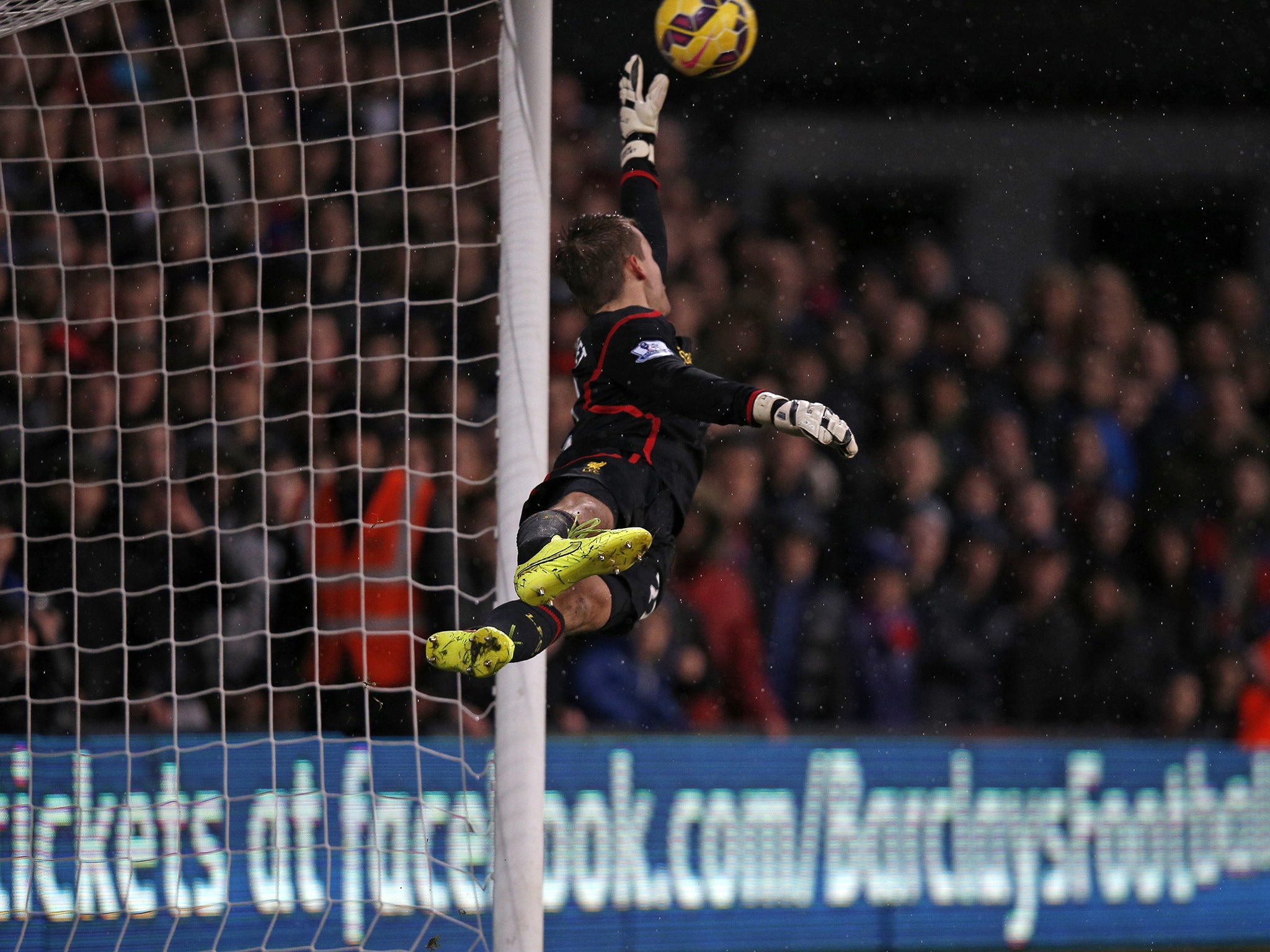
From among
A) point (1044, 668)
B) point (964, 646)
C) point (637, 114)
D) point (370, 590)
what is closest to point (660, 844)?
point (370, 590)

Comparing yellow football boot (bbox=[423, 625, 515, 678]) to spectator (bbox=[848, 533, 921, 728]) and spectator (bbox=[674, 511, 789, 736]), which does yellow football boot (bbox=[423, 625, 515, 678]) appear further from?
spectator (bbox=[848, 533, 921, 728])

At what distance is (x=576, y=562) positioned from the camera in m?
3.44

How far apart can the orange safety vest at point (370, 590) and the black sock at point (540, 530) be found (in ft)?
6.42

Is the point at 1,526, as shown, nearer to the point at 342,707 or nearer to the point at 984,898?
the point at 342,707

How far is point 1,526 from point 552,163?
3.06 meters

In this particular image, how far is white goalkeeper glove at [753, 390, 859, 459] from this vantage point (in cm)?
338

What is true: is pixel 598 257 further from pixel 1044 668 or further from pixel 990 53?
pixel 990 53

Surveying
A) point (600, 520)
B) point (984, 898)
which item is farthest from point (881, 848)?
point (600, 520)

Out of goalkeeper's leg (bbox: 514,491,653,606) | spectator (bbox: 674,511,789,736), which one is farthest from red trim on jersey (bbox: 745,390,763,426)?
spectator (bbox: 674,511,789,736)

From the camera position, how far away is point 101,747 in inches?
201

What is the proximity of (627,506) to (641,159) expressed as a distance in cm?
103

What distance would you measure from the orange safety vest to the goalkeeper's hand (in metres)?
1.73

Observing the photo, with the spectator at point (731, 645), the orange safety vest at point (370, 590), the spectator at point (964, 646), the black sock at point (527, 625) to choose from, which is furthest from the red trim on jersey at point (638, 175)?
the spectator at point (964, 646)

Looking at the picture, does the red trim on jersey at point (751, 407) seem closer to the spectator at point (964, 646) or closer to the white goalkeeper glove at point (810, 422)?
the white goalkeeper glove at point (810, 422)
